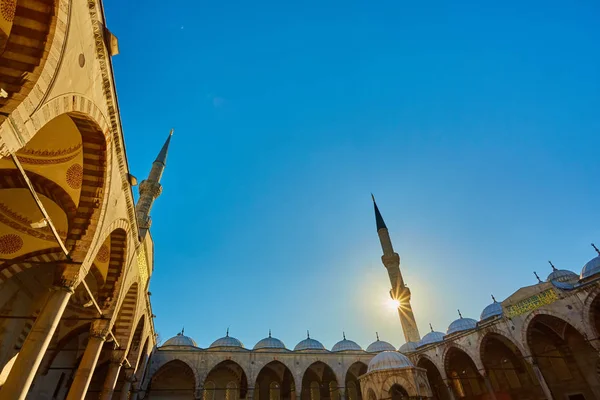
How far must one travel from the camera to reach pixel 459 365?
24531 millimetres

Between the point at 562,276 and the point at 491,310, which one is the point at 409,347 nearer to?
the point at 491,310

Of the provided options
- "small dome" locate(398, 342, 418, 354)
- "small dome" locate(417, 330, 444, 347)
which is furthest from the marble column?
"small dome" locate(417, 330, 444, 347)

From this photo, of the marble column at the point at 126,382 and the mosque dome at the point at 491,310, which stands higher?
the mosque dome at the point at 491,310

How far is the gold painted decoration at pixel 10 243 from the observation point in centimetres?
1018

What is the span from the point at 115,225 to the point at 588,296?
62.5ft

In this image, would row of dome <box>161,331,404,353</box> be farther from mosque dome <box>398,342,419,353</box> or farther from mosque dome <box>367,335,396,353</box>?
mosque dome <box>398,342,419,353</box>

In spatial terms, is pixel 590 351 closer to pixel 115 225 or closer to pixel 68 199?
pixel 115 225

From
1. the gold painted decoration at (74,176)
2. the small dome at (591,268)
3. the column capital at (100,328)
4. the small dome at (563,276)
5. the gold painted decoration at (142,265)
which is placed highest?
the small dome at (563,276)

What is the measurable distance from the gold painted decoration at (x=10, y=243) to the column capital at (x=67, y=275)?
4.68 metres

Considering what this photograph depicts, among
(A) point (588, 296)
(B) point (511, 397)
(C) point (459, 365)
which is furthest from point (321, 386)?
(A) point (588, 296)

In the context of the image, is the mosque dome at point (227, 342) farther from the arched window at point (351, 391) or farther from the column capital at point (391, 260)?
the column capital at point (391, 260)

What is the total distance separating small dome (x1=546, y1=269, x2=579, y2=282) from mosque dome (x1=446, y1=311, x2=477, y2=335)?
612 centimetres

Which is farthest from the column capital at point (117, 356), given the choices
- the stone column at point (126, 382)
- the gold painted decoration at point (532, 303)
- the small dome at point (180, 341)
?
the gold painted decoration at point (532, 303)

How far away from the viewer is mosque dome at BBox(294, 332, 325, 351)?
2759 cm
